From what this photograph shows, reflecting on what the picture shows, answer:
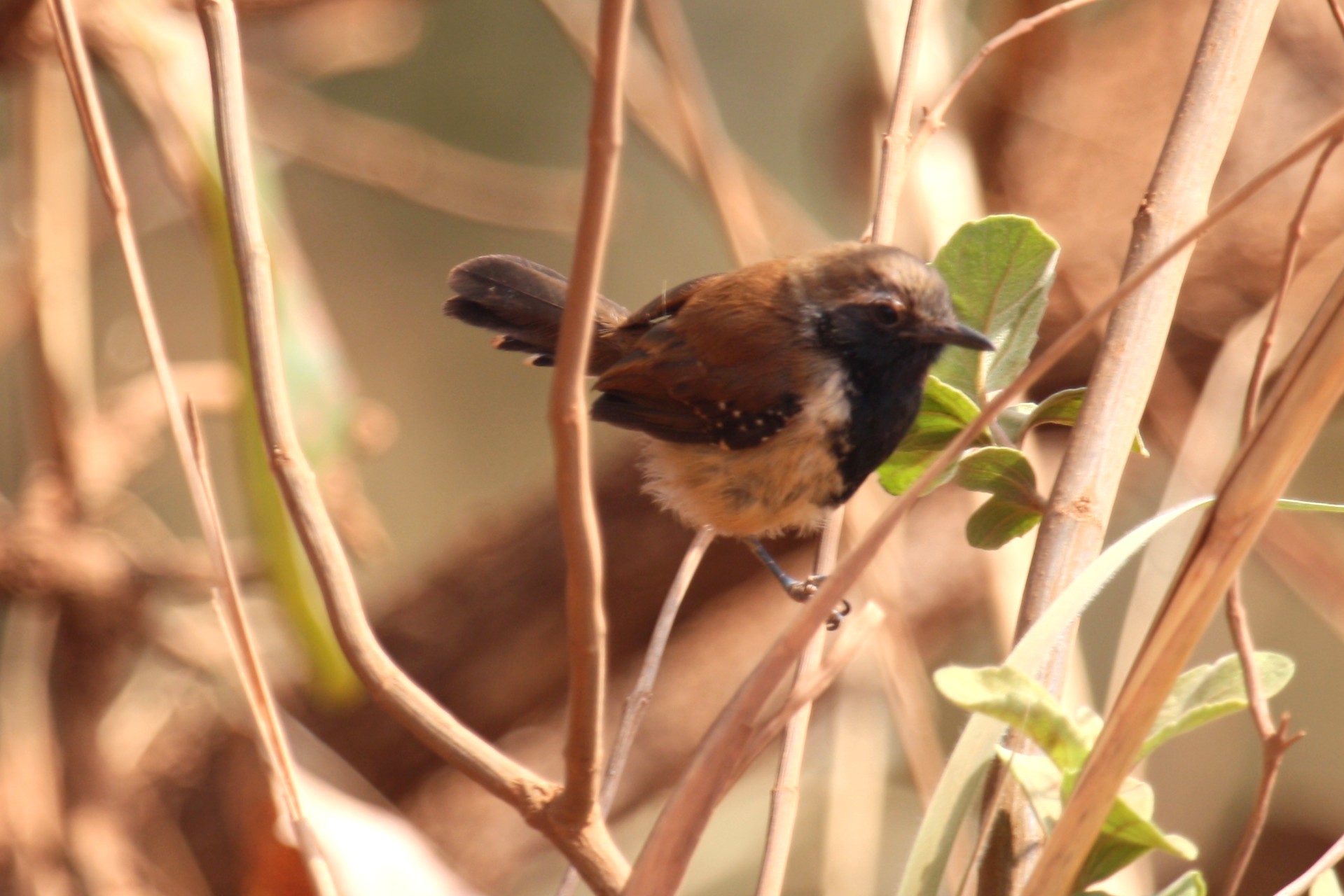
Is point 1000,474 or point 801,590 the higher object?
A: point 1000,474

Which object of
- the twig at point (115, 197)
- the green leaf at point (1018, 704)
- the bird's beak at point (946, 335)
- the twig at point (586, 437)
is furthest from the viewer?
the bird's beak at point (946, 335)

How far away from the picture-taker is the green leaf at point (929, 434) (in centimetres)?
115

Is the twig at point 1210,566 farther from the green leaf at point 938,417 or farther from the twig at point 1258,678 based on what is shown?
the green leaf at point 938,417

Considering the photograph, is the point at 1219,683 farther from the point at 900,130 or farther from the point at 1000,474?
the point at 900,130

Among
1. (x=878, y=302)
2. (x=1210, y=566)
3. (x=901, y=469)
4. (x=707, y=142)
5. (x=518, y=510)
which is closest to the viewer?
(x=1210, y=566)

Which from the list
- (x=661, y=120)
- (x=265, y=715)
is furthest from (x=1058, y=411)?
(x=661, y=120)

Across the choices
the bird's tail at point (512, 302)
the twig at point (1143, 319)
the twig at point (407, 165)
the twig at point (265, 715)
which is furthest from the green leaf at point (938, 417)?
the twig at point (407, 165)

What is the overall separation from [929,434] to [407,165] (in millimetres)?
3426

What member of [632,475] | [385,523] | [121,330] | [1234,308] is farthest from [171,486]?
[1234,308]

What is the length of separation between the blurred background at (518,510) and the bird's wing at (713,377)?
0.77 ft

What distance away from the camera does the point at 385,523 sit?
5.82 m

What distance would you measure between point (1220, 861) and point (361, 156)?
352 centimetres

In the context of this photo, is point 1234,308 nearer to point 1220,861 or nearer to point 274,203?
point 1220,861

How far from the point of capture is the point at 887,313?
2.01 metres
